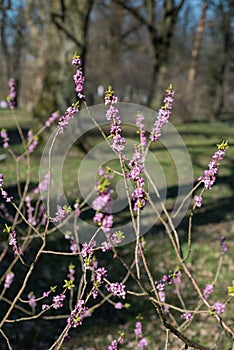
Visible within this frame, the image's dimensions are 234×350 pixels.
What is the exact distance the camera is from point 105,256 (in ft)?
23.1

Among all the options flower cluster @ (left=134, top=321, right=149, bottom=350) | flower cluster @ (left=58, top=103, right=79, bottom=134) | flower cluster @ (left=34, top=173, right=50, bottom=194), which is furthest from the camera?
flower cluster @ (left=34, top=173, right=50, bottom=194)

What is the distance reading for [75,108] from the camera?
181 cm

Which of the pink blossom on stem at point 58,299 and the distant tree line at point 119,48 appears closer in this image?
the pink blossom on stem at point 58,299

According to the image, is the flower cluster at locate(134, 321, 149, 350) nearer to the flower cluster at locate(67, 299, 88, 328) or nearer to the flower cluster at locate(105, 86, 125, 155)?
the flower cluster at locate(67, 299, 88, 328)

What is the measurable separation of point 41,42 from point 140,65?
76.9 ft

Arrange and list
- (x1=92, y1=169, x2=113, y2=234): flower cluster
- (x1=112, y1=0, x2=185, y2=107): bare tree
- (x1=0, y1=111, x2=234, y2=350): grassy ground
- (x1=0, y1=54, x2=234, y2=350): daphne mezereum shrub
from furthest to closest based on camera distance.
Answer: (x1=112, y1=0, x2=185, y2=107): bare tree < (x1=0, y1=111, x2=234, y2=350): grassy ground < (x1=0, y1=54, x2=234, y2=350): daphne mezereum shrub < (x1=92, y1=169, x2=113, y2=234): flower cluster

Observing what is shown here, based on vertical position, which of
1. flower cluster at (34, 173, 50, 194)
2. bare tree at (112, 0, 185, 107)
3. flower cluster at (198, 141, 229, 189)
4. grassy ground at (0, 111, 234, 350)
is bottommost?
grassy ground at (0, 111, 234, 350)

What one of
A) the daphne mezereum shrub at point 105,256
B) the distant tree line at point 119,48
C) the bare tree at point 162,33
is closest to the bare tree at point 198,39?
the distant tree line at point 119,48

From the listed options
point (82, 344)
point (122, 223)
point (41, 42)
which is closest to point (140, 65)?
point (41, 42)

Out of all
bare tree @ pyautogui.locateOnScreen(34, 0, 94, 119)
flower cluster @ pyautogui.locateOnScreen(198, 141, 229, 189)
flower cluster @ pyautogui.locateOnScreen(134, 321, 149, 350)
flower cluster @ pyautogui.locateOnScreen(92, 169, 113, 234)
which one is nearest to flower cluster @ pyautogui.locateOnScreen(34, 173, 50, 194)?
flower cluster @ pyautogui.locateOnScreen(134, 321, 149, 350)

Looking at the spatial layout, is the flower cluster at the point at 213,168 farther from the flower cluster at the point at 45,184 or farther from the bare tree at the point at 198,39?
the bare tree at the point at 198,39

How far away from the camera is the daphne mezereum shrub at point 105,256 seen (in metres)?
1.68

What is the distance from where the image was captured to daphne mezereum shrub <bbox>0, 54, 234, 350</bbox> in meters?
1.68

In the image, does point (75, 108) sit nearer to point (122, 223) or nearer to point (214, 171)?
point (214, 171)
